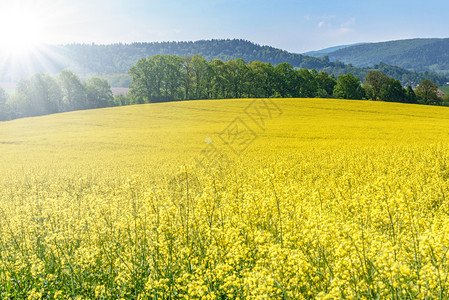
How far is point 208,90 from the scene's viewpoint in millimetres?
74688

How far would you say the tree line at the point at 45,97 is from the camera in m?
76.1

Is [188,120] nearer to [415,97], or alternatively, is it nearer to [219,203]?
[219,203]

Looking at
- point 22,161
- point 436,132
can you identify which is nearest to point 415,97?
point 436,132

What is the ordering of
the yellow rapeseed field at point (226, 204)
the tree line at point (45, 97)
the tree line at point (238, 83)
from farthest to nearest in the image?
1. the tree line at point (45, 97)
2. the tree line at point (238, 83)
3. the yellow rapeseed field at point (226, 204)

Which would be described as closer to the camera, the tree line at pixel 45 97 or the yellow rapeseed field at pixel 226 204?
the yellow rapeseed field at pixel 226 204

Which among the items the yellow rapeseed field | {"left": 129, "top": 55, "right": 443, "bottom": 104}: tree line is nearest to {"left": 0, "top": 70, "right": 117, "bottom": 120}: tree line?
{"left": 129, "top": 55, "right": 443, "bottom": 104}: tree line

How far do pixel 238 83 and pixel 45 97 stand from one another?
52.8 m

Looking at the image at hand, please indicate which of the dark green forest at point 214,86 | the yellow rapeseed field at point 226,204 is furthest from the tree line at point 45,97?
the yellow rapeseed field at point 226,204

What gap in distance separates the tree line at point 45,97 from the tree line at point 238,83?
18.1m

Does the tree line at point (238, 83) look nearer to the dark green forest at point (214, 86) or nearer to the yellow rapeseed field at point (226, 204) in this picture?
the dark green forest at point (214, 86)

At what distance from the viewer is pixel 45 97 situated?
76688 mm

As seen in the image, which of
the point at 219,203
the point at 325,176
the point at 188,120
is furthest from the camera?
the point at 188,120

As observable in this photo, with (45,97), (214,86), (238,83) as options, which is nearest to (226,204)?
(214,86)

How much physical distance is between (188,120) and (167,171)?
24382 millimetres
